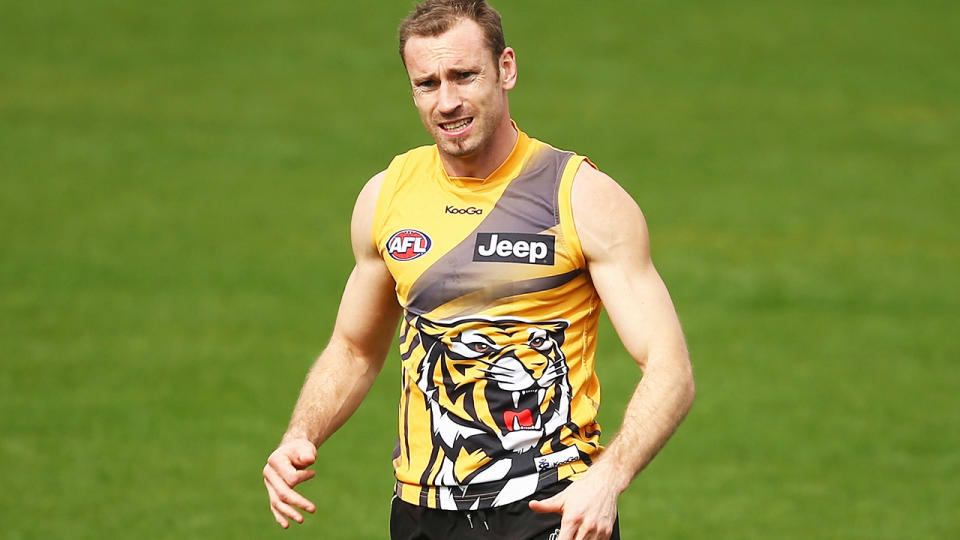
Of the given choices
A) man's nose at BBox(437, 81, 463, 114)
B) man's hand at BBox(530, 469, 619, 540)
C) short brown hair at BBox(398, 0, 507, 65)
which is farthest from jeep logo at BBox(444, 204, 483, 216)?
man's hand at BBox(530, 469, 619, 540)

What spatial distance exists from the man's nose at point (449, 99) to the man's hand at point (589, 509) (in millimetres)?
A: 1299

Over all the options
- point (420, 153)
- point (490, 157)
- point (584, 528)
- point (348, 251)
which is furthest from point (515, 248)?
point (348, 251)

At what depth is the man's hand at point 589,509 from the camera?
4199 millimetres

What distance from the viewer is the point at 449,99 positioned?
4.70 meters

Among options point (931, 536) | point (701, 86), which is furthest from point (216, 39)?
point (931, 536)

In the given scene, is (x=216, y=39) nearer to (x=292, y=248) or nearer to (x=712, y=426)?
(x=292, y=248)

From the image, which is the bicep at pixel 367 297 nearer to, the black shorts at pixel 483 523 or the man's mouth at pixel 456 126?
the man's mouth at pixel 456 126

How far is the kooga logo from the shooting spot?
4703 millimetres

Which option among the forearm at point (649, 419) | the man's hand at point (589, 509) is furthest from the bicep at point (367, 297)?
the man's hand at point (589, 509)

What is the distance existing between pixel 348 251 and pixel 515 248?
11.9 meters

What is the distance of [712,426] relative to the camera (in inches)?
476

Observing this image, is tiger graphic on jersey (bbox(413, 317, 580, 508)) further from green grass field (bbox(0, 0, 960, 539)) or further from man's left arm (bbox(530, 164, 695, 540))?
green grass field (bbox(0, 0, 960, 539))

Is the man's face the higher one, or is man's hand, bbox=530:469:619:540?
the man's face

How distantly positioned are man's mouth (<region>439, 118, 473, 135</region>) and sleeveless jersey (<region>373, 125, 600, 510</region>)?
0.70 feet
